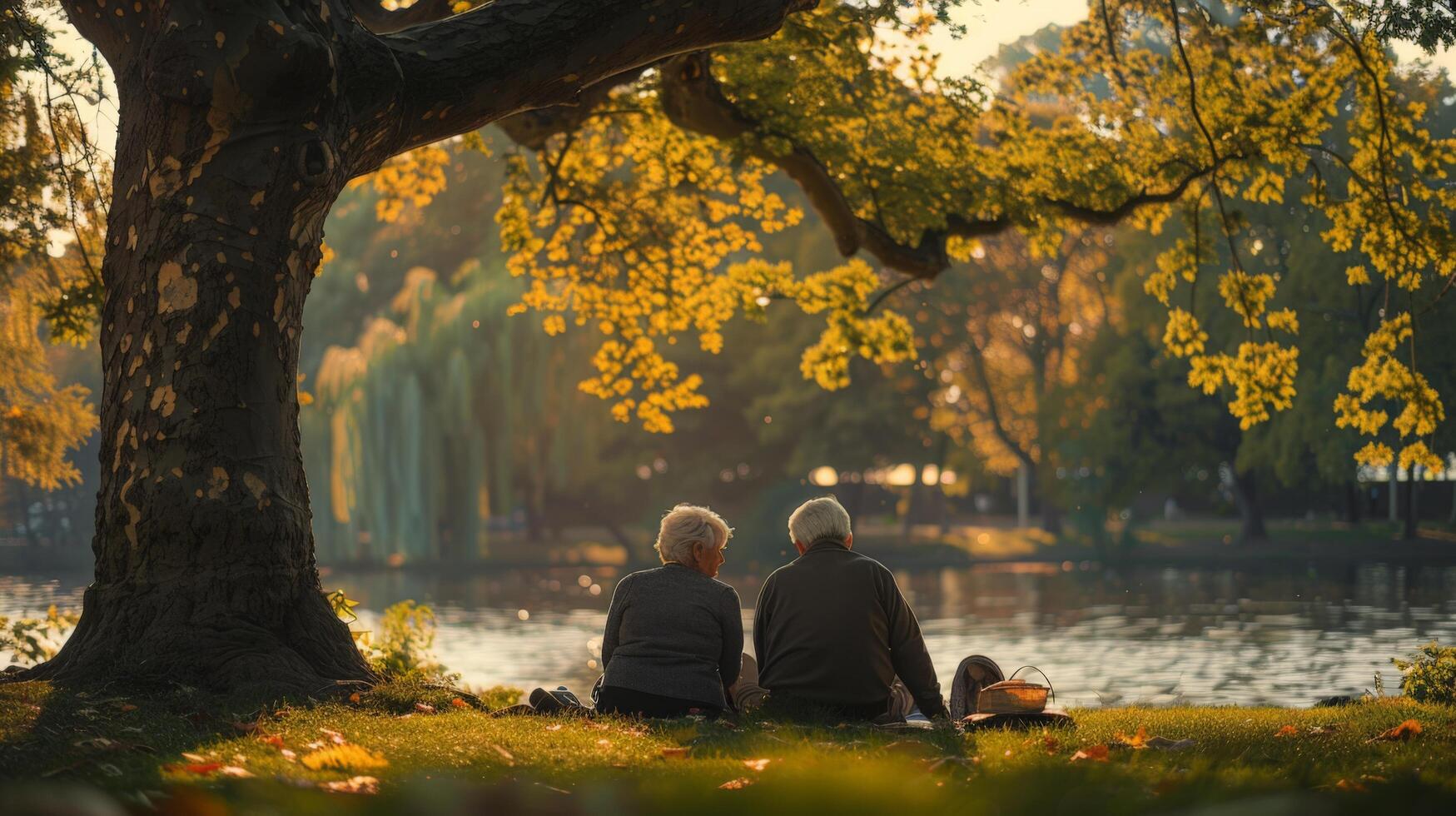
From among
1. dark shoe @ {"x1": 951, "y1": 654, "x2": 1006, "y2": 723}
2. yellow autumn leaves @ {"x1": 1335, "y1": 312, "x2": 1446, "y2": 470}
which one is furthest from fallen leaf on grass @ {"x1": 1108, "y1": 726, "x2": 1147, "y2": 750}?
yellow autumn leaves @ {"x1": 1335, "y1": 312, "x2": 1446, "y2": 470}

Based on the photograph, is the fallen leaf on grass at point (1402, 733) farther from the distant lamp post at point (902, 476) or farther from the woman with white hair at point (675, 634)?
the distant lamp post at point (902, 476)

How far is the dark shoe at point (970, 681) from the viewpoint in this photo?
772cm

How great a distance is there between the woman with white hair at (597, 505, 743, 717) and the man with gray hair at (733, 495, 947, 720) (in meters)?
0.24

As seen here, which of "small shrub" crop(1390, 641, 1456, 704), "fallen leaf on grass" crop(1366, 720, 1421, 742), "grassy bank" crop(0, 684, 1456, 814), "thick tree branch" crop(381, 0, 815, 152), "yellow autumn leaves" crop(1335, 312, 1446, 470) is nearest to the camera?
"grassy bank" crop(0, 684, 1456, 814)

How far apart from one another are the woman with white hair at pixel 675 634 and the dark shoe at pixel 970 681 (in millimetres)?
1455

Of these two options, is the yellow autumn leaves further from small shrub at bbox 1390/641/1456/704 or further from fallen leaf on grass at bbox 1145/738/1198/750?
fallen leaf on grass at bbox 1145/738/1198/750

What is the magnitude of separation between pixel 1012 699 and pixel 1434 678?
4365mm

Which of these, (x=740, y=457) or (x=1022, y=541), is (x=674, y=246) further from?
(x=1022, y=541)

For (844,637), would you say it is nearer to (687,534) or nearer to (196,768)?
(687,534)

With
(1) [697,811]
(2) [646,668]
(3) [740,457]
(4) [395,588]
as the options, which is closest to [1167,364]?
(3) [740,457]

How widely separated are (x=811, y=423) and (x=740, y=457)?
317 cm

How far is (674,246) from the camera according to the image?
16734mm

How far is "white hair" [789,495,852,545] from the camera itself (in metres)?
7.00

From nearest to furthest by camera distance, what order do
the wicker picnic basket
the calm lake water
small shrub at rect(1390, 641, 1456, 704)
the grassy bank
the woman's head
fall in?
the grassy bank < the wicker picnic basket < the woman's head < small shrub at rect(1390, 641, 1456, 704) < the calm lake water
